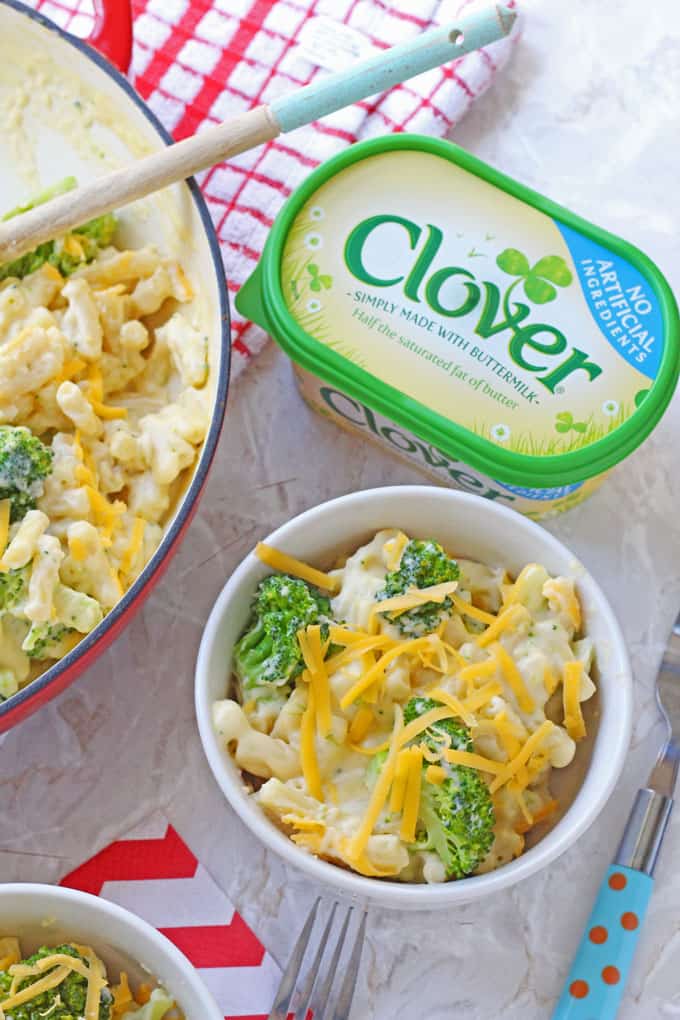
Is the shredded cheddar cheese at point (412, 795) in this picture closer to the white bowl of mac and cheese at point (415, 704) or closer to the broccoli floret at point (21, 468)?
the white bowl of mac and cheese at point (415, 704)

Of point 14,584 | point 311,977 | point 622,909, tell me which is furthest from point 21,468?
point 622,909

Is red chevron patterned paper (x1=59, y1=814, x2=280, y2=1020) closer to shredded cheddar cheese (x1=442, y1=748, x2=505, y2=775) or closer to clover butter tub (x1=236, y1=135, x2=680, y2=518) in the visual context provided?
shredded cheddar cheese (x1=442, y1=748, x2=505, y2=775)

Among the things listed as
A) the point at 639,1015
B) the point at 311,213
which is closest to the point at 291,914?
the point at 639,1015

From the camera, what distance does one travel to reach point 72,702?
1.31 meters

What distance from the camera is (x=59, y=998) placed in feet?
3.52

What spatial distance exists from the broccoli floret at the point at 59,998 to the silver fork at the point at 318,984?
192mm

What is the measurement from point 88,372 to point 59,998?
0.62 metres

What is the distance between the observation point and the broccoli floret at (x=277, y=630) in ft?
3.68

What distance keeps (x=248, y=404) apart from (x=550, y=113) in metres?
0.54

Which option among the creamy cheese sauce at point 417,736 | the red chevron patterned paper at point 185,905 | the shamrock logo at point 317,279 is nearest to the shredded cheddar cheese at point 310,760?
the creamy cheese sauce at point 417,736

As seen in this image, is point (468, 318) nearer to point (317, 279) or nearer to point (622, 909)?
point (317, 279)

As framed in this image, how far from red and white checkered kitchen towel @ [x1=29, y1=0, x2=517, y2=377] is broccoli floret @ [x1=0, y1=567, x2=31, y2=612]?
397 millimetres

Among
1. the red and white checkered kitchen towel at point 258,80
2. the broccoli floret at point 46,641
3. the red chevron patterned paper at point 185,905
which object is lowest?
the red chevron patterned paper at point 185,905

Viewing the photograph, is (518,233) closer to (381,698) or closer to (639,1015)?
(381,698)
